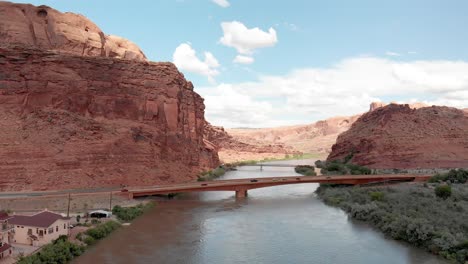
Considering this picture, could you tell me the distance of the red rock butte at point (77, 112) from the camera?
40969 millimetres

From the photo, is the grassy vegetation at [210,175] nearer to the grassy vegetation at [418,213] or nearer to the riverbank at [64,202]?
the grassy vegetation at [418,213]


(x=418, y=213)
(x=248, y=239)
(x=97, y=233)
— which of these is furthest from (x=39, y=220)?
(x=418, y=213)

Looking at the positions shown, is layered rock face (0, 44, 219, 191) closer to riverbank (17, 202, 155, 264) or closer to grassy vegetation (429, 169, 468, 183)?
riverbank (17, 202, 155, 264)

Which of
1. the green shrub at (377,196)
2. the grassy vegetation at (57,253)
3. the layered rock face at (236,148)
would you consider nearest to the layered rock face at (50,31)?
the grassy vegetation at (57,253)

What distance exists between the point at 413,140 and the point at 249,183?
3449cm

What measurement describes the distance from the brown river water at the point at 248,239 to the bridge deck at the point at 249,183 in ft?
5.58

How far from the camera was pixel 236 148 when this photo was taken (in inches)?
5108

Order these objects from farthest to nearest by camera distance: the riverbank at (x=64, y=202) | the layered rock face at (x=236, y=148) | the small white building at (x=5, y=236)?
the layered rock face at (x=236, y=148), the riverbank at (x=64, y=202), the small white building at (x=5, y=236)

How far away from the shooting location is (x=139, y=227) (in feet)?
105

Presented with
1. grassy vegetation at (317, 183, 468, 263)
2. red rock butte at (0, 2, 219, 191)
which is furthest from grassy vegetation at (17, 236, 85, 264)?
grassy vegetation at (317, 183, 468, 263)

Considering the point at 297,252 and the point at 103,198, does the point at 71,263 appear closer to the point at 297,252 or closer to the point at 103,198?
the point at 297,252

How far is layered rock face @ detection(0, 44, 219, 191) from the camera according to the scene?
133 feet

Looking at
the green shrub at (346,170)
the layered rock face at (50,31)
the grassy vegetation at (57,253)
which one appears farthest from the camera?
the green shrub at (346,170)

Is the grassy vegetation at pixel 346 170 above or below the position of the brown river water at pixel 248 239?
above
